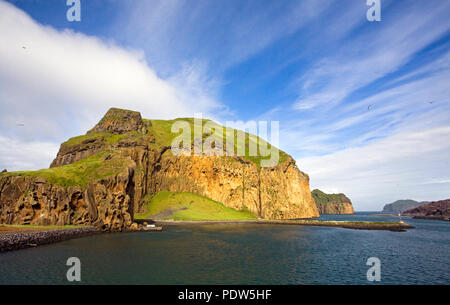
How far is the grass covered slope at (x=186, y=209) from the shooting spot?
128 m

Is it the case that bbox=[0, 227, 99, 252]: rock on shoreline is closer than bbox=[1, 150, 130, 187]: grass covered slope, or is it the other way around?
bbox=[0, 227, 99, 252]: rock on shoreline

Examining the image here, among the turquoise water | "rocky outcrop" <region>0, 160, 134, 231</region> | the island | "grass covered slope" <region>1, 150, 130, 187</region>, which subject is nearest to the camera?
the turquoise water

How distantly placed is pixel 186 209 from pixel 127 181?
2014 inches

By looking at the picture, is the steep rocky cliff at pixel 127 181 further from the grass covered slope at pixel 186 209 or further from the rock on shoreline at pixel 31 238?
the rock on shoreline at pixel 31 238

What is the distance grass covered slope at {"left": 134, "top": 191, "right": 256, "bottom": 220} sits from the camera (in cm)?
12825

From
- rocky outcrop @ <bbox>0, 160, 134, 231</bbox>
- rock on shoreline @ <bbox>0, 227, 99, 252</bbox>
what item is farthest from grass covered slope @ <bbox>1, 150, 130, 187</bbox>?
rock on shoreline @ <bbox>0, 227, 99, 252</bbox>

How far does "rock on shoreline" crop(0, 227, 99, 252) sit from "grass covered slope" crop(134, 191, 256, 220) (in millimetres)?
61298

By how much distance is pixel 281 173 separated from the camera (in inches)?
6693

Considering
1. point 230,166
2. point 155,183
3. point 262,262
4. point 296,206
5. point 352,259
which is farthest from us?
point 296,206

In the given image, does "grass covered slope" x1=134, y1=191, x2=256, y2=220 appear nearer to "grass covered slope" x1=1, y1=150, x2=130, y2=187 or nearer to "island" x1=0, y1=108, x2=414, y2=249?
"island" x1=0, y1=108, x2=414, y2=249

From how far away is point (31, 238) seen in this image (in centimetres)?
5147
